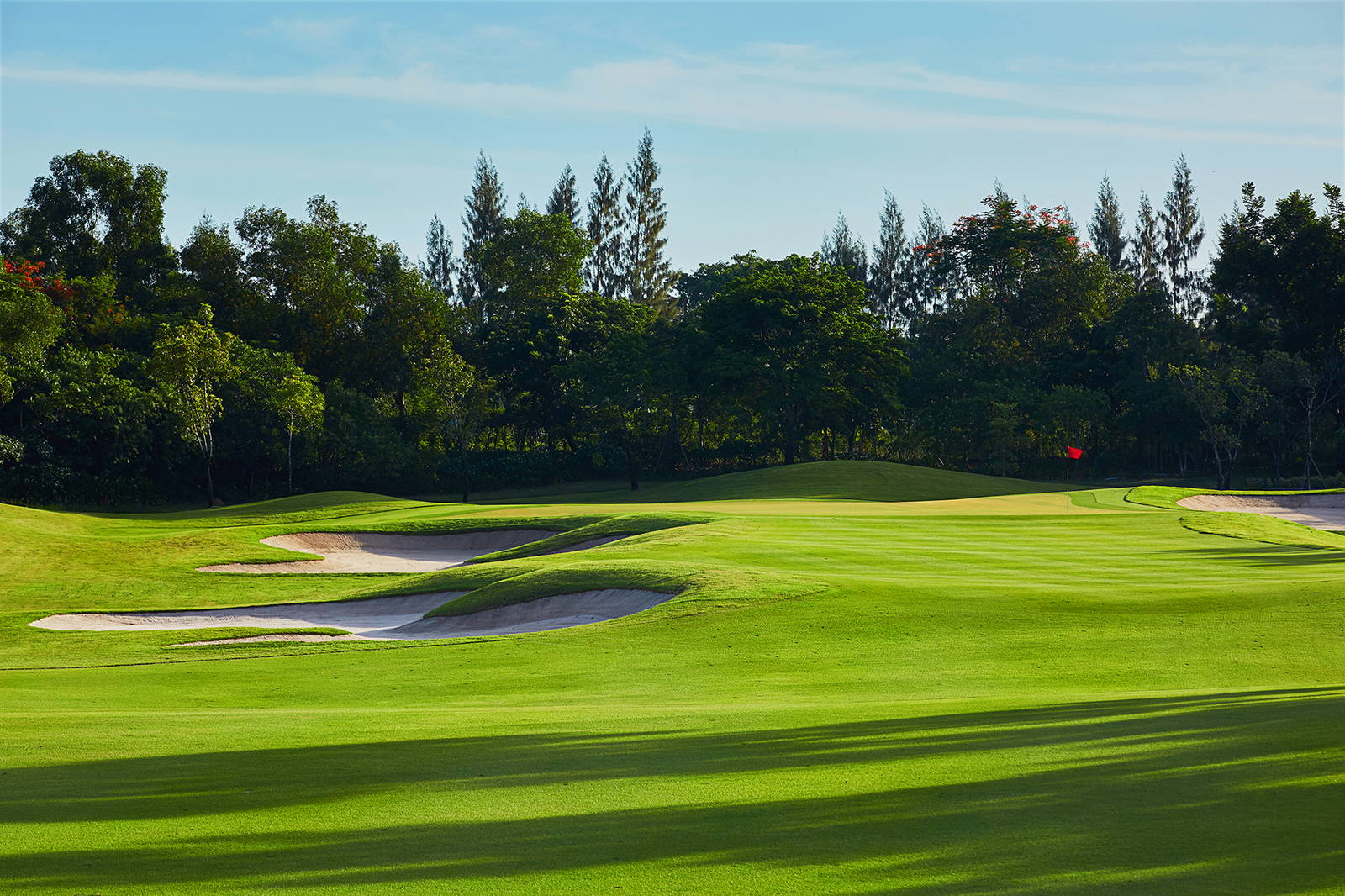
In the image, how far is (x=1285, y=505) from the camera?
46562 millimetres

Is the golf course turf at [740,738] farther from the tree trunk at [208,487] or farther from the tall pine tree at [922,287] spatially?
the tall pine tree at [922,287]

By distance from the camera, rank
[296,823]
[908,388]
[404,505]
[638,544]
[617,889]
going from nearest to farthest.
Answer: [617,889], [296,823], [638,544], [404,505], [908,388]

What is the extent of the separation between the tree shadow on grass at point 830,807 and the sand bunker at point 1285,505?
38.1 m

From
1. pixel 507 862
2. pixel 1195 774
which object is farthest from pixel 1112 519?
pixel 507 862

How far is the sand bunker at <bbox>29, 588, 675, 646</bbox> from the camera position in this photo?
20484 mm

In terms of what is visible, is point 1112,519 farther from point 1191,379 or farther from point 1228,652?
point 1191,379

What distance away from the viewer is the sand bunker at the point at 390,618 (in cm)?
2048

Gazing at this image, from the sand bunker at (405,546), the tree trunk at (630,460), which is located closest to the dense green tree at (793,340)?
the tree trunk at (630,460)

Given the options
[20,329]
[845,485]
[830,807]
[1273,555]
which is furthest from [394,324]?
[830,807]

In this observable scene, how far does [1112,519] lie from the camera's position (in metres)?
32.0

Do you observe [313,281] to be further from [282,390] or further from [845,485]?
[845,485]

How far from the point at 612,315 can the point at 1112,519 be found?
47.4m

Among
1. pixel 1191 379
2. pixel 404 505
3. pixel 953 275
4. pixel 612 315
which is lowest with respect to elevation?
pixel 404 505

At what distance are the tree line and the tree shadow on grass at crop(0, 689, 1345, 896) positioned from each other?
167 ft
